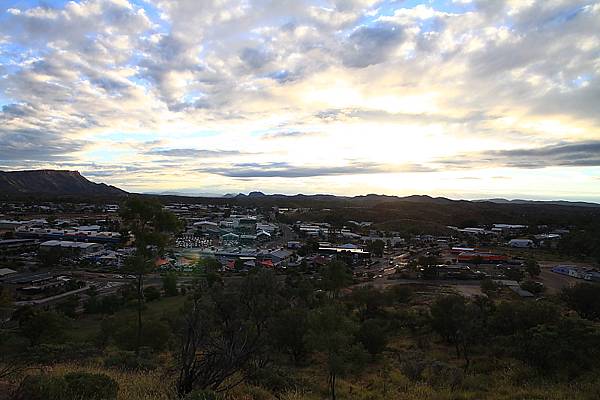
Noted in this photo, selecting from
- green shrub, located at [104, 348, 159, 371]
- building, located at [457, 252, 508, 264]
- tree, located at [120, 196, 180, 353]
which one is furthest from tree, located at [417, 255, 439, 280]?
green shrub, located at [104, 348, 159, 371]

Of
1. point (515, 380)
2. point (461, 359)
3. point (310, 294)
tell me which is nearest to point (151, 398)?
point (515, 380)

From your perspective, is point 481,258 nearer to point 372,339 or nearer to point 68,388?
point 372,339

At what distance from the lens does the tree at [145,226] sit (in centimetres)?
1236

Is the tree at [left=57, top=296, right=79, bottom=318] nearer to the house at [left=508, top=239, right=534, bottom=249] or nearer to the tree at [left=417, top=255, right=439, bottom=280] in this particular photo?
the tree at [left=417, top=255, right=439, bottom=280]

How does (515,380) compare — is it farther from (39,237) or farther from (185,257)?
(39,237)

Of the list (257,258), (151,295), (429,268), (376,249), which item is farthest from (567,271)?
(151,295)

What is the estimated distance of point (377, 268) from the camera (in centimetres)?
4400

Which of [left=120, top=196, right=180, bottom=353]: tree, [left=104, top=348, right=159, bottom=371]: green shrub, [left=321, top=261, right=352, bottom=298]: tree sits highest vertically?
[left=120, top=196, right=180, bottom=353]: tree

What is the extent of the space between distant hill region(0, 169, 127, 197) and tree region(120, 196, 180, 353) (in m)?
147

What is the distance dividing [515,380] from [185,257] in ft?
132

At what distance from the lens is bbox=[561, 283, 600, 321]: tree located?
22.5m

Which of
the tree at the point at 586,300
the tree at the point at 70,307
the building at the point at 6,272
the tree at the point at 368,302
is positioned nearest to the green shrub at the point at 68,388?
the tree at the point at 368,302

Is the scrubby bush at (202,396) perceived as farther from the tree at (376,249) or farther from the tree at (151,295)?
the tree at (376,249)

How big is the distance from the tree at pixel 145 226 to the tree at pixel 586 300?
21996mm
